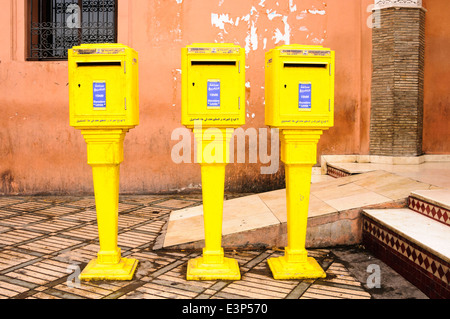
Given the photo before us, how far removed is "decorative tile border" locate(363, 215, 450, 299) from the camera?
110 inches

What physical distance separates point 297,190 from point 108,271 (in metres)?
1.62

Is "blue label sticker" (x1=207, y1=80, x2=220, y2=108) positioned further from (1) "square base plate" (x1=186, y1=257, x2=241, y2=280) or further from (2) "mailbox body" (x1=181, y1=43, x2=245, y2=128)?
(1) "square base plate" (x1=186, y1=257, x2=241, y2=280)

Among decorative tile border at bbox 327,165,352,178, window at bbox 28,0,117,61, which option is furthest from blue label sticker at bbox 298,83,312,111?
window at bbox 28,0,117,61

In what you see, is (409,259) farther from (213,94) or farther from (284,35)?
(284,35)

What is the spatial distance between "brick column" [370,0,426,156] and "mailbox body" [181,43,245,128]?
4017mm

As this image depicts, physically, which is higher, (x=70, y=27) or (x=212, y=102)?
(x=70, y=27)

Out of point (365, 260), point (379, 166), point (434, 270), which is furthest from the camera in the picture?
point (379, 166)

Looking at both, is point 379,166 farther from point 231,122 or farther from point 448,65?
point 231,122

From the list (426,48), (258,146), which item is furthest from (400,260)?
(426,48)

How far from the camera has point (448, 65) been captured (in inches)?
267

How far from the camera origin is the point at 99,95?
3.21 metres

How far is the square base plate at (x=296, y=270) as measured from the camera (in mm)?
3322

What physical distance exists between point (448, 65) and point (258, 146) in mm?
3303

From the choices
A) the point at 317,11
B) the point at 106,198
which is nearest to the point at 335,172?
the point at 317,11
